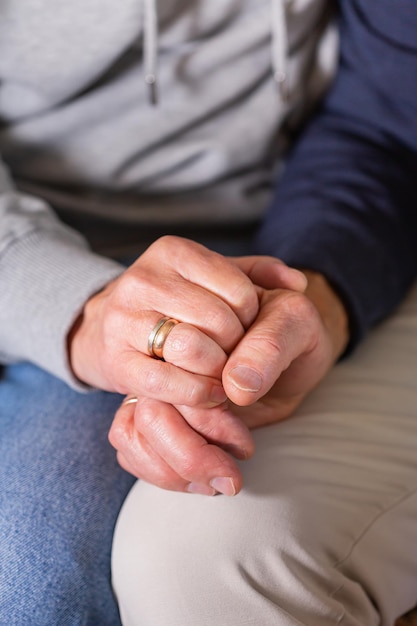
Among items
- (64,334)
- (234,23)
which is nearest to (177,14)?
(234,23)

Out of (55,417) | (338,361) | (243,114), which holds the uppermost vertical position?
(243,114)

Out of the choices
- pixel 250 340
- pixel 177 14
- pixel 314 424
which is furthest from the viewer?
pixel 177 14

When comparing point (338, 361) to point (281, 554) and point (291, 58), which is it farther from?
point (291, 58)

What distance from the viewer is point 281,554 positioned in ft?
1.76

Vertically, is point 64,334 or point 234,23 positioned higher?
point 234,23

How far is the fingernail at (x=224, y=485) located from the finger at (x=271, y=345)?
7 centimetres

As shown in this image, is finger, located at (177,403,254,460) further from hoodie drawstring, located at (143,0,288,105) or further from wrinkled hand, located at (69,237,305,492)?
hoodie drawstring, located at (143,0,288,105)

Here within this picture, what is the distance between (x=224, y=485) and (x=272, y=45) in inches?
23.1

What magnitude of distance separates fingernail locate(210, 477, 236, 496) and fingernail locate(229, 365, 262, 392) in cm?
8

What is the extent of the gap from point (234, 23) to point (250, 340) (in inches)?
19.8

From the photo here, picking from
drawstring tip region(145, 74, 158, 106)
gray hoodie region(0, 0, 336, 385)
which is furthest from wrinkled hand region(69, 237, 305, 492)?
drawstring tip region(145, 74, 158, 106)

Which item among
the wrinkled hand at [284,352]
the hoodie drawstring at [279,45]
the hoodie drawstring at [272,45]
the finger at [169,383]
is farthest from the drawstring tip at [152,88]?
the finger at [169,383]

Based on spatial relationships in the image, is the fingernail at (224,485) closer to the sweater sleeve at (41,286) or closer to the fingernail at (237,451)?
the fingernail at (237,451)

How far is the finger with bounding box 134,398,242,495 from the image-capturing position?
53 centimetres
